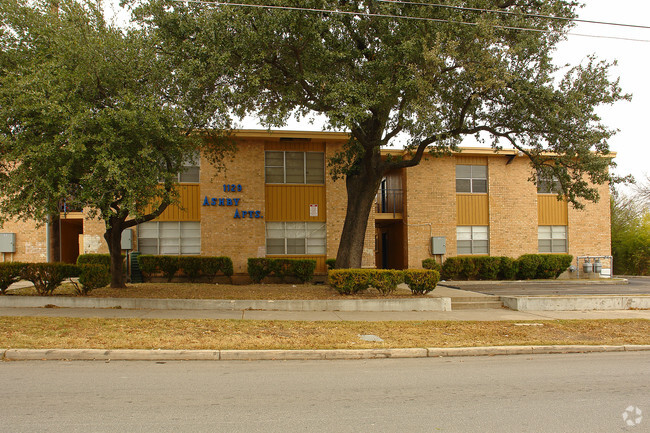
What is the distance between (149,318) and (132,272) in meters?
8.48

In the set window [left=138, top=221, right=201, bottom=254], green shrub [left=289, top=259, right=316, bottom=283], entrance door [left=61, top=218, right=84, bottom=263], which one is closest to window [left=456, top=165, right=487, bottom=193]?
green shrub [left=289, top=259, right=316, bottom=283]

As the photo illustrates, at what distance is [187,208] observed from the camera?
749 inches

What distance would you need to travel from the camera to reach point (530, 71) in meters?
13.6

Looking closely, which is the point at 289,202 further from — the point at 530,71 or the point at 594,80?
the point at 594,80

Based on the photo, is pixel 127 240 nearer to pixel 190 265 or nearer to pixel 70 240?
pixel 190 265

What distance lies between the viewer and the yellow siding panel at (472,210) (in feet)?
71.2

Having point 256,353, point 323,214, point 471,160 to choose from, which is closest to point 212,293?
point 256,353

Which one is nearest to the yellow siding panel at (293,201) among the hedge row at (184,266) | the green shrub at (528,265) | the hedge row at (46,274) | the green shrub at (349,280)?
the hedge row at (184,266)

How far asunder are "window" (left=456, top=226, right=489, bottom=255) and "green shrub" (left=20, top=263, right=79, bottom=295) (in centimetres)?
1589

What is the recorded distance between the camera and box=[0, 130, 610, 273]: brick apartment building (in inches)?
752

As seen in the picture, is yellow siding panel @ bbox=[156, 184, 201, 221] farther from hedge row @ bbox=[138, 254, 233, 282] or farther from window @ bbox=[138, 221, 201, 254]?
hedge row @ bbox=[138, 254, 233, 282]

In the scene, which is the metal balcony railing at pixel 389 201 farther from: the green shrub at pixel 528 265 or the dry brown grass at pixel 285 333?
the dry brown grass at pixel 285 333

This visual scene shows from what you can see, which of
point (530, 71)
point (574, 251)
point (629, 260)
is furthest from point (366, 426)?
point (629, 260)

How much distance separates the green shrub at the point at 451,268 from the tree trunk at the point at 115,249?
43.2 feet
